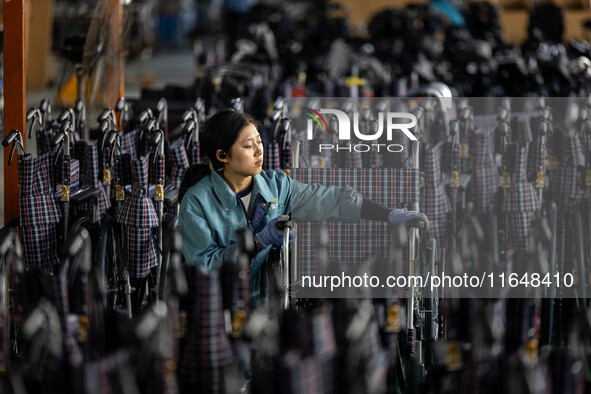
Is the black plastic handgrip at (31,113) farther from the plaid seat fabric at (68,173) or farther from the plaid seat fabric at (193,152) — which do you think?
the plaid seat fabric at (193,152)

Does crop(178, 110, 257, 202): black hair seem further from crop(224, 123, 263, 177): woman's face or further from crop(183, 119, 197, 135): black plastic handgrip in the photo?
crop(183, 119, 197, 135): black plastic handgrip

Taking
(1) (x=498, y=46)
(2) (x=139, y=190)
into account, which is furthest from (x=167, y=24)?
(2) (x=139, y=190)

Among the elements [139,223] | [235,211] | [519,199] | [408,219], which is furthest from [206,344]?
[519,199]

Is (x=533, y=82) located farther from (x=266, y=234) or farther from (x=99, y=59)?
(x=266, y=234)

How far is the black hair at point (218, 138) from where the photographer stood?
152 inches

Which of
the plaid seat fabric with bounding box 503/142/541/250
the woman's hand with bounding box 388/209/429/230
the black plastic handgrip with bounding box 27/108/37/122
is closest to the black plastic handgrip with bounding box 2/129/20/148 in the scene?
the black plastic handgrip with bounding box 27/108/37/122

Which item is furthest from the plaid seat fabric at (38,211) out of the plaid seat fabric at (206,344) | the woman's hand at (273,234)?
the plaid seat fabric at (206,344)

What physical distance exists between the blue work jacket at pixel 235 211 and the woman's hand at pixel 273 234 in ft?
0.19

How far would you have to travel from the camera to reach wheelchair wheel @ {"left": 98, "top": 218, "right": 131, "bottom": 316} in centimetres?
443

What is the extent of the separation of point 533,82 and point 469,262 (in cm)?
502

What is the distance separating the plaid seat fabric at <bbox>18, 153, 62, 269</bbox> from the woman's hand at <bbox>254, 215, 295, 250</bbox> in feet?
3.99

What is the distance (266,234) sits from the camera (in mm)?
3697

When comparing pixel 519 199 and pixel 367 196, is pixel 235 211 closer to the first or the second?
pixel 367 196

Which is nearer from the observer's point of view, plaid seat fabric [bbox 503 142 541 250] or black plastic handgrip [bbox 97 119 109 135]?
plaid seat fabric [bbox 503 142 541 250]
